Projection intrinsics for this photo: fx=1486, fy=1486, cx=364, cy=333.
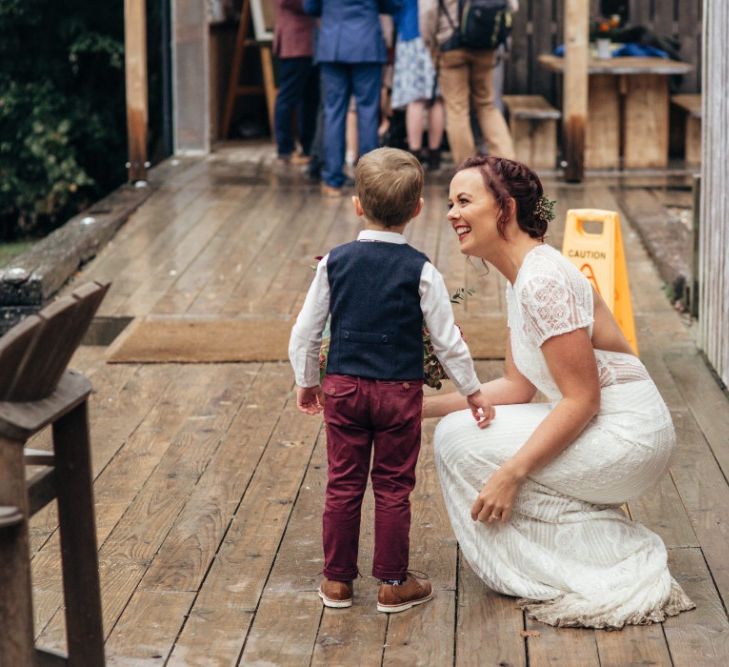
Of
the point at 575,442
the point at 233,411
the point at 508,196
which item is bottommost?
the point at 233,411

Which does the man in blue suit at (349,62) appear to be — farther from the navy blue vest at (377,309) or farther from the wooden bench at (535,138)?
the navy blue vest at (377,309)

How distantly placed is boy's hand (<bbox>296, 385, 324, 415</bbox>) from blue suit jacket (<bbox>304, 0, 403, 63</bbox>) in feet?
21.0

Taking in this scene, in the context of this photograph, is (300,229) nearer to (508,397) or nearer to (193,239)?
(193,239)

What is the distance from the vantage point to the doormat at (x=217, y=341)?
6.57 m

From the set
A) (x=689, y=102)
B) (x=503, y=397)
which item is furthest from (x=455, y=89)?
(x=503, y=397)

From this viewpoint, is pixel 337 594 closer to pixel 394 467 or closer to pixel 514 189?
pixel 394 467

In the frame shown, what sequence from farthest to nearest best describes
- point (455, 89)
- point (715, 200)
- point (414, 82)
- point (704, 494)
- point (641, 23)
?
point (641, 23)
point (414, 82)
point (455, 89)
point (715, 200)
point (704, 494)

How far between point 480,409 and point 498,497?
0.25 m

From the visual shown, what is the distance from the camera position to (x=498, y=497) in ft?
12.3

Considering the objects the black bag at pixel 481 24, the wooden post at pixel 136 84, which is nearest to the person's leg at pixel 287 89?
the wooden post at pixel 136 84

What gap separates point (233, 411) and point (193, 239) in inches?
141

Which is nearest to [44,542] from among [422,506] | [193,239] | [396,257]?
[422,506]

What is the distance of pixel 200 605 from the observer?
3896 mm

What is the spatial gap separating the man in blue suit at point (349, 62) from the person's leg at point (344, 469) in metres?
6.51
